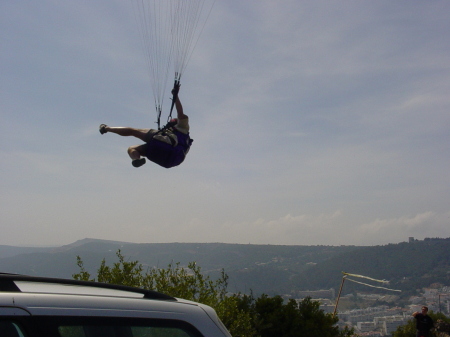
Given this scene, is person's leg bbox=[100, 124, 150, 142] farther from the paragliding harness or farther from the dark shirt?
the dark shirt

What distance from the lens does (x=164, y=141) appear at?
7.59 meters

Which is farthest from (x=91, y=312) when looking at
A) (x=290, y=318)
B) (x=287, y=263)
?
(x=287, y=263)

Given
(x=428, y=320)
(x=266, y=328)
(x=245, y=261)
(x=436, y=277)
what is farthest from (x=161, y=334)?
(x=245, y=261)

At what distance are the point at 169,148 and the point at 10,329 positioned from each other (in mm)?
5577

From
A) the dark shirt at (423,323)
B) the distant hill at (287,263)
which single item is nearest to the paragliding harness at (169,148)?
the dark shirt at (423,323)

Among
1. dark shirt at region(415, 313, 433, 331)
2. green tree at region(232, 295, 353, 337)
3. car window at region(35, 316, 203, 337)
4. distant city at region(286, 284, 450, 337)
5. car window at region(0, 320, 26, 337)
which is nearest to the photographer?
car window at region(0, 320, 26, 337)

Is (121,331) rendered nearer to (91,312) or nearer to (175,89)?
(91,312)

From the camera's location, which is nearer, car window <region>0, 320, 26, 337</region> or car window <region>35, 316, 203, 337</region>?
car window <region>0, 320, 26, 337</region>

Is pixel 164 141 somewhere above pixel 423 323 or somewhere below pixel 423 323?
above

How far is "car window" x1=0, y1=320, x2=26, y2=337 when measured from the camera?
214 cm

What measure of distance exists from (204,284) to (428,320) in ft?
23.9

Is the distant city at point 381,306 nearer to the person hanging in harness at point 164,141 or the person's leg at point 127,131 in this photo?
the person hanging in harness at point 164,141

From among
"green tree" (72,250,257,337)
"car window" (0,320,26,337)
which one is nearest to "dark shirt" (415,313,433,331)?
"green tree" (72,250,257,337)

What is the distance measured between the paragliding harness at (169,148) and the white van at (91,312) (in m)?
4.87
